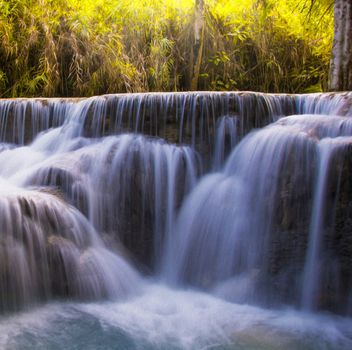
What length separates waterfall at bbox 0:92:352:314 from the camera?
12.6 ft

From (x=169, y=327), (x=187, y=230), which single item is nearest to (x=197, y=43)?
(x=187, y=230)

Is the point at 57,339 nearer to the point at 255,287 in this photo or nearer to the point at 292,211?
the point at 255,287

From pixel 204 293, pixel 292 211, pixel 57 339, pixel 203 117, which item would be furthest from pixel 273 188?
pixel 57 339

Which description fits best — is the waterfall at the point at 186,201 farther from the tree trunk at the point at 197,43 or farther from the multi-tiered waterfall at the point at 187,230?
the tree trunk at the point at 197,43

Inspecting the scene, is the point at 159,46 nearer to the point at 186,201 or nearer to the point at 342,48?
the point at 342,48

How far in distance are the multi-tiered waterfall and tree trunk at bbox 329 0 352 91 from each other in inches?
54.3

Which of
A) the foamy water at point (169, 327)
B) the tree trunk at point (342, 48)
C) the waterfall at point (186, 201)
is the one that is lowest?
the foamy water at point (169, 327)

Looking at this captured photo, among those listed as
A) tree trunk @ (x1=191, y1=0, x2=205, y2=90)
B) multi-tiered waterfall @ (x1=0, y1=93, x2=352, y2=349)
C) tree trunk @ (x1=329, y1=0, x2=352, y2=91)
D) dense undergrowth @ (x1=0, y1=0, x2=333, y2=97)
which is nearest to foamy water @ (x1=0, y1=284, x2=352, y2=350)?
multi-tiered waterfall @ (x1=0, y1=93, x2=352, y2=349)

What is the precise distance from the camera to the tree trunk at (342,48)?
6.43m

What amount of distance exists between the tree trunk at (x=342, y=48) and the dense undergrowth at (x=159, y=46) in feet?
5.02

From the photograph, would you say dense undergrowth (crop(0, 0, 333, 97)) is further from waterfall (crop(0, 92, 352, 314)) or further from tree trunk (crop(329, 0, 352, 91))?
waterfall (crop(0, 92, 352, 314))

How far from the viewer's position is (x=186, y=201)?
4.87 m

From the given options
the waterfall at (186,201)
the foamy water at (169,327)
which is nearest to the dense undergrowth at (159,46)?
the waterfall at (186,201)

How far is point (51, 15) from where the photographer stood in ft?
27.4
